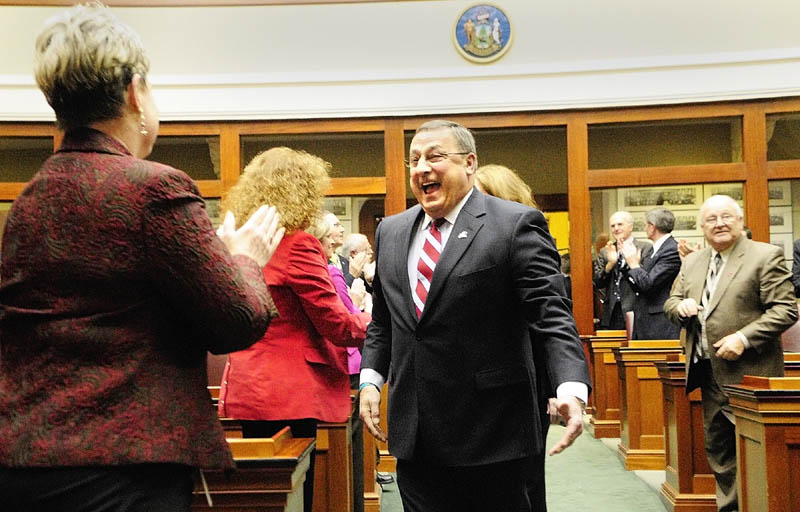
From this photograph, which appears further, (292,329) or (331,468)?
(331,468)

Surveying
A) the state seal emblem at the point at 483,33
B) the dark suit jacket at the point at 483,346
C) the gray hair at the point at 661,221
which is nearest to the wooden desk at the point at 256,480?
the dark suit jacket at the point at 483,346

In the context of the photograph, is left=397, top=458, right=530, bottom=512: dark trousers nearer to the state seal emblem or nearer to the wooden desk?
the wooden desk

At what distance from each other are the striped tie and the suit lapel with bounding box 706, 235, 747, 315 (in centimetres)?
210

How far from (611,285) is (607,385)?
840 millimetres

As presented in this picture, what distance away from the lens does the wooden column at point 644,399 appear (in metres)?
5.32

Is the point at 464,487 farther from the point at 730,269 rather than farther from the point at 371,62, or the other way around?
the point at 371,62

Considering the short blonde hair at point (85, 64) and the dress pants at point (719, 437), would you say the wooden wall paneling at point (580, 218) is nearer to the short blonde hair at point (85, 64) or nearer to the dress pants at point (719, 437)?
the dress pants at point (719, 437)

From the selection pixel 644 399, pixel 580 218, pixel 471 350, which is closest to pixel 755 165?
pixel 580 218

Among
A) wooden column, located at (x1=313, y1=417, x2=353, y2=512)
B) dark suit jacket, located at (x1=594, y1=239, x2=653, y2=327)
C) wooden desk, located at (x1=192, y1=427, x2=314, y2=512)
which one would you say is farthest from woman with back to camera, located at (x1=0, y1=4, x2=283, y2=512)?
dark suit jacket, located at (x1=594, y1=239, x2=653, y2=327)

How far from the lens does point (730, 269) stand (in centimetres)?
378

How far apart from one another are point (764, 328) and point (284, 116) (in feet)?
18.0

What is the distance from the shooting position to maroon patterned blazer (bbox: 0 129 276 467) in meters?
1.12

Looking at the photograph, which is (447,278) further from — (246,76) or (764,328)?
(246,76)

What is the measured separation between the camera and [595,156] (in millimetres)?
8406
